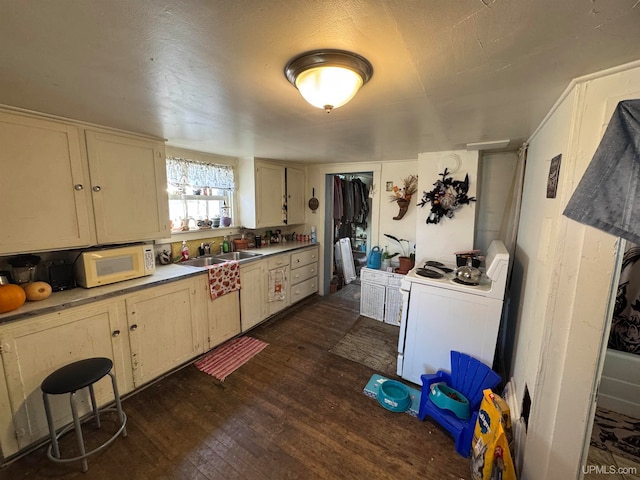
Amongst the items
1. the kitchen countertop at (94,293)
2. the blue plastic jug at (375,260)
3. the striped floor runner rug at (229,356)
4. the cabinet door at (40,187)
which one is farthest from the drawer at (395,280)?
the cabinet door at (40,187)

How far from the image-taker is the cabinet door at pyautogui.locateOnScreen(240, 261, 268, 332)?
2852 mm

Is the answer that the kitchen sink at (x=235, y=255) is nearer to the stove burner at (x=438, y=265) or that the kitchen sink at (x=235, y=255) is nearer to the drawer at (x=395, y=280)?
the drawer at (x=395, y=280)

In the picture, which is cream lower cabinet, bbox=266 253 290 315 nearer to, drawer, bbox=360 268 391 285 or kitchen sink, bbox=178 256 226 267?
kitchen sink, bbox=178 256 226 267

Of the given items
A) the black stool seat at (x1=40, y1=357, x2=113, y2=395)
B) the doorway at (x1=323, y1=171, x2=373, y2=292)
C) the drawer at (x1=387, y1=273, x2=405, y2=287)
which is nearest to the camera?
the black stool seat at (x1=40, y1=357, x2=113, y2=395)

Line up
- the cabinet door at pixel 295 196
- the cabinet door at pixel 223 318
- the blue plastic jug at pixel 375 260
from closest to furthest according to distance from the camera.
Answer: the cabinet door at pixel 223 318
the blue plastic jug at pixel 375 260
the cabinet door at pixel 295 196

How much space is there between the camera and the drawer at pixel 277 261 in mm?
3165

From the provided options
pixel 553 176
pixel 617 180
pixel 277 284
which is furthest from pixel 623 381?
pixel 277 284

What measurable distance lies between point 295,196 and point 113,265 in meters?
2.49

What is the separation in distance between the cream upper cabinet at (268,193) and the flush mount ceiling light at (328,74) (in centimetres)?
237

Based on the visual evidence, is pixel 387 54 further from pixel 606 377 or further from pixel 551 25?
pixel 606 377

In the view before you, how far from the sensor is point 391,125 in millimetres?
1787

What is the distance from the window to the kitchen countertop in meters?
0.64

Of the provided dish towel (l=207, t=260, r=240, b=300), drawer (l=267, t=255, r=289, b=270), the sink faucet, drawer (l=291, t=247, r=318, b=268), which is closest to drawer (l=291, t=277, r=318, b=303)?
drawer (l=291, t=247, r=318, b=268)

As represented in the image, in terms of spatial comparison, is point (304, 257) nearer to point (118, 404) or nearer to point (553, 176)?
point (118, 404)
